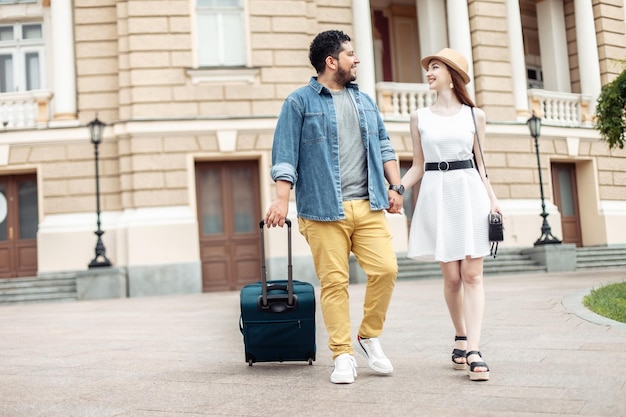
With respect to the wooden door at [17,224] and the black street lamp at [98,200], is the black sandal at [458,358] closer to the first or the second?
the black street lamp at [98,200]

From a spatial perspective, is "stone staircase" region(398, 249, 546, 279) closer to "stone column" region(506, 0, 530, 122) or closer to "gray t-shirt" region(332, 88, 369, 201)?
"stone column" region(506, 0, 530, 122)

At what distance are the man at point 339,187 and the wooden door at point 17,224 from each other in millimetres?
13428

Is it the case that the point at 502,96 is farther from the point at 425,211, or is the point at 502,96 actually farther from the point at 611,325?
the point at 425,211

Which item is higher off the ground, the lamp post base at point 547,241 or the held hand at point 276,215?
the held hand at point 276,215

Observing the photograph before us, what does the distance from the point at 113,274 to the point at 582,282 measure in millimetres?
8947

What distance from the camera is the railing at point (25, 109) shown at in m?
16.0

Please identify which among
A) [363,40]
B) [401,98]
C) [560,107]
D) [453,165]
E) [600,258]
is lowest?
[600,258]

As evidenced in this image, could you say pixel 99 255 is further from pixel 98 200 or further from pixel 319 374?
pixel 319 374

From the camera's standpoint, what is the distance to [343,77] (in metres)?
4.34

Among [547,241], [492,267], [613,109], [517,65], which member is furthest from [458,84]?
[517,65]

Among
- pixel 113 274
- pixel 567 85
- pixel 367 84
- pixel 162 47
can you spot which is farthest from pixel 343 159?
pixel 567 85

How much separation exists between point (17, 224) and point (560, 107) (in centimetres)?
1436

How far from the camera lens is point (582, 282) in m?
11.7

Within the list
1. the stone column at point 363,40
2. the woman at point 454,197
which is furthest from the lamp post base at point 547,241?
the woman at point 454,197
